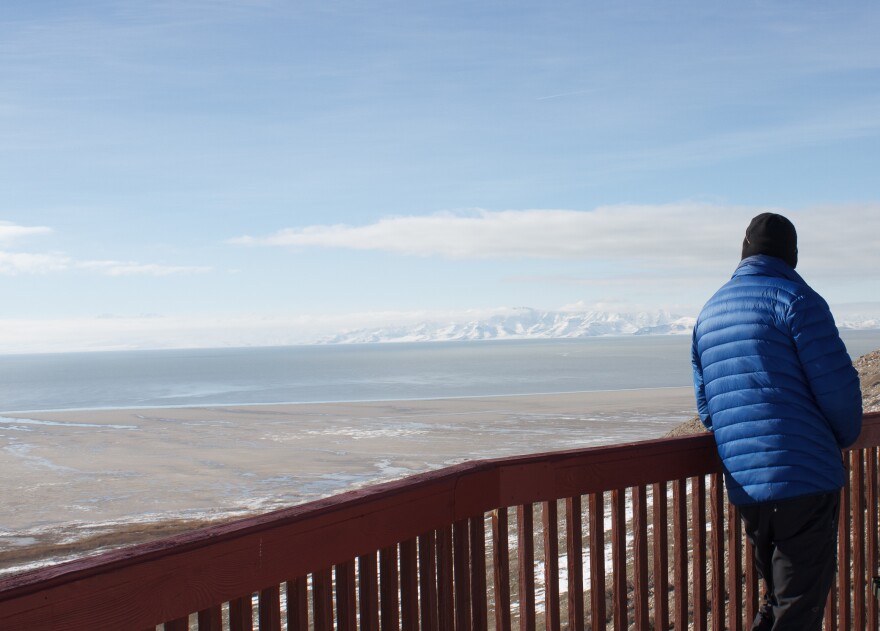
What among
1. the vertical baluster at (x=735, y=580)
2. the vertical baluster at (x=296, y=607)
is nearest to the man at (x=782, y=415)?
the vertical baluster at (x=735, y=580)

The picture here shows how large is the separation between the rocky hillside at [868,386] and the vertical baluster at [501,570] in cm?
1343

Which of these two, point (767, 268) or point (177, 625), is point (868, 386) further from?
point (177, 625)

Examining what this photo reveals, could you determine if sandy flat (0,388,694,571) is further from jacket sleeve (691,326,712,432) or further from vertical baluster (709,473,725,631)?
jacket sleeve (691,326,712,432)

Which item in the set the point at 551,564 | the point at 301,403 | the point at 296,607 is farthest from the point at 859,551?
the point at 301,403

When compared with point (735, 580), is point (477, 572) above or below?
above

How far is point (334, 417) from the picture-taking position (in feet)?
128

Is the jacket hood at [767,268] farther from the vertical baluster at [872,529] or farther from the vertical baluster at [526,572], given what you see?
the vertical baluster at [872,529]

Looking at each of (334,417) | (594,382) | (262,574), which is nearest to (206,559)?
(262,574)

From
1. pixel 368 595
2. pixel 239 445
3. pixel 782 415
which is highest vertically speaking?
pixel 782 415

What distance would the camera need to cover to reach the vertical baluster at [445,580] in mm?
2572

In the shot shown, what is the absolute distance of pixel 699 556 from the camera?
3438 millimetres

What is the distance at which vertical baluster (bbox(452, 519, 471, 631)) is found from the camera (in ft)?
8.63

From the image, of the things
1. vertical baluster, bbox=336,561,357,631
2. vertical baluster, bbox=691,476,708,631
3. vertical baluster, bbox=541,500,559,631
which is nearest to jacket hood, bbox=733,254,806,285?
vertical baluster, bbox=691,476,708,631

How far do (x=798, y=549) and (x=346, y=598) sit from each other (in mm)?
1680
